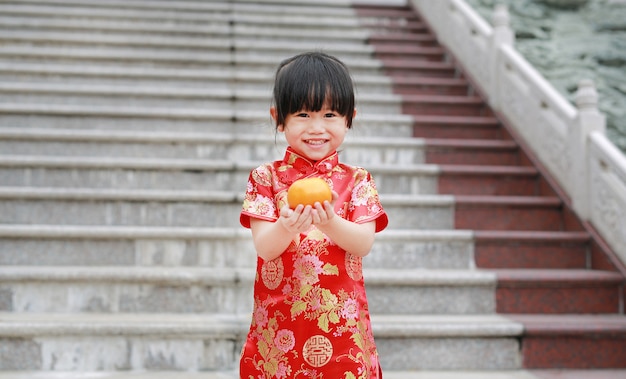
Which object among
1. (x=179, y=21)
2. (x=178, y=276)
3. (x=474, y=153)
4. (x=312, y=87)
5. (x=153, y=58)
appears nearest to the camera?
(x=312, y=87)

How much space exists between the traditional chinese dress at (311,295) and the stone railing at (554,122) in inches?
105

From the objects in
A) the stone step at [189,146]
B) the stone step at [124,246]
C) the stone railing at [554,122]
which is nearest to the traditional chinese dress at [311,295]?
the stone step at [124,246]

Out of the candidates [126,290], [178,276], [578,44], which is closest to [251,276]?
[178,276]

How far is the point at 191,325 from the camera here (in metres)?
3.05

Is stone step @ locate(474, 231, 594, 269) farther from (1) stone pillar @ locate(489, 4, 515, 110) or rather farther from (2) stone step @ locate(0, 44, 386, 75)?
(2) stone step @ locate(0, 44, 386, 75)

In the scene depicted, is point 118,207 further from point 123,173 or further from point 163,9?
point 163,9

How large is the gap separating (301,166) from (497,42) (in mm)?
4429

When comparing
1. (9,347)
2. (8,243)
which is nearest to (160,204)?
(8,243)

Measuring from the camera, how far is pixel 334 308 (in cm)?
154

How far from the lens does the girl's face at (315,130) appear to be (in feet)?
5.01

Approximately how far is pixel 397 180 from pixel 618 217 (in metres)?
1.45

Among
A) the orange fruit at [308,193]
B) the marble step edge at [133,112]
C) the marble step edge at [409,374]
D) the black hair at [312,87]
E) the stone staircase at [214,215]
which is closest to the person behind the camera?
the orange fruit at [308,193]

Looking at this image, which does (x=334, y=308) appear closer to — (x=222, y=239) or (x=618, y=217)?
(x=222, y=239)

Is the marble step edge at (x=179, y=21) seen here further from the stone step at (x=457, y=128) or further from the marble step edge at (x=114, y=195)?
the marble step edge at (x=114, y=195)
